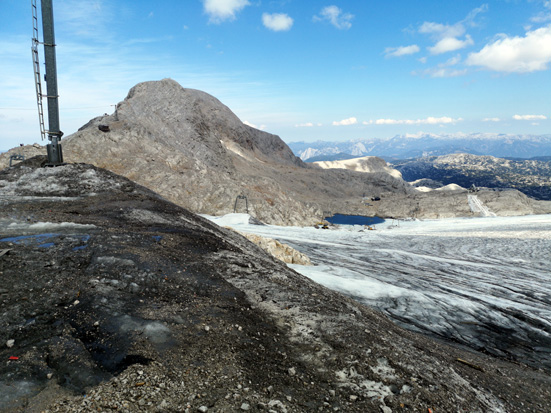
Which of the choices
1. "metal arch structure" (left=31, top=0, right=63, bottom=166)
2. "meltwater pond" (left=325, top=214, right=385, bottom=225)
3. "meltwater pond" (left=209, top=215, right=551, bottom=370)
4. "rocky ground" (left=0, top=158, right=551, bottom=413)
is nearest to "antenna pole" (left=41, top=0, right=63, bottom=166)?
"metal arch structure" (left=31, top=0, right=63, bottom=166)

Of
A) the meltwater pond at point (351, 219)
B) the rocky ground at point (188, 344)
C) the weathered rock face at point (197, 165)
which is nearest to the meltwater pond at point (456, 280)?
the rocky ground at point (188, 344)

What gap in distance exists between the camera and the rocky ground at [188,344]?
3.97 metres

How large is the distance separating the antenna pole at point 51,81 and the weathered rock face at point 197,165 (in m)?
25.0

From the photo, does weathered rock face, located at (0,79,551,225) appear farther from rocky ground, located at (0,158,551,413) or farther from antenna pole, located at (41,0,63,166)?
rocky ground, located at (0,158,551,413)

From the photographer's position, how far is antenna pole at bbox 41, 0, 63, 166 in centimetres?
1290

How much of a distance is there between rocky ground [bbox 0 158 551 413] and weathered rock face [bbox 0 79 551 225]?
33256 mm

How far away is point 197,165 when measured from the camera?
4584 cm

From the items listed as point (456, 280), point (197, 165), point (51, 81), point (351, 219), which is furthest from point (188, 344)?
point (351, 219)

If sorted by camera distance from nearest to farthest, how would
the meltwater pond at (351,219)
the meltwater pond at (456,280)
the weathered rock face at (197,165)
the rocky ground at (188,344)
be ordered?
1. the rocky ground at (188,344)
2. the meltwater pond at (456,280)
3. the weathered rock face at (197,165)
4. the meltwater pond at (351,219)

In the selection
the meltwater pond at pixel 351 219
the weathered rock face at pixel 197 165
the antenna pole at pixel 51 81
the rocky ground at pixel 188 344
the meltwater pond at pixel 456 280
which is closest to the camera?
the rocky ground at pixel 188 344

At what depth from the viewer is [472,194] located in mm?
73750

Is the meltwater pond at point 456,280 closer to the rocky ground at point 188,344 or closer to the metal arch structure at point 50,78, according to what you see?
the rocky ground at point 188,344

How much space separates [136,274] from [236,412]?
347cm

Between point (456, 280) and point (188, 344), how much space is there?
56.8 ft
